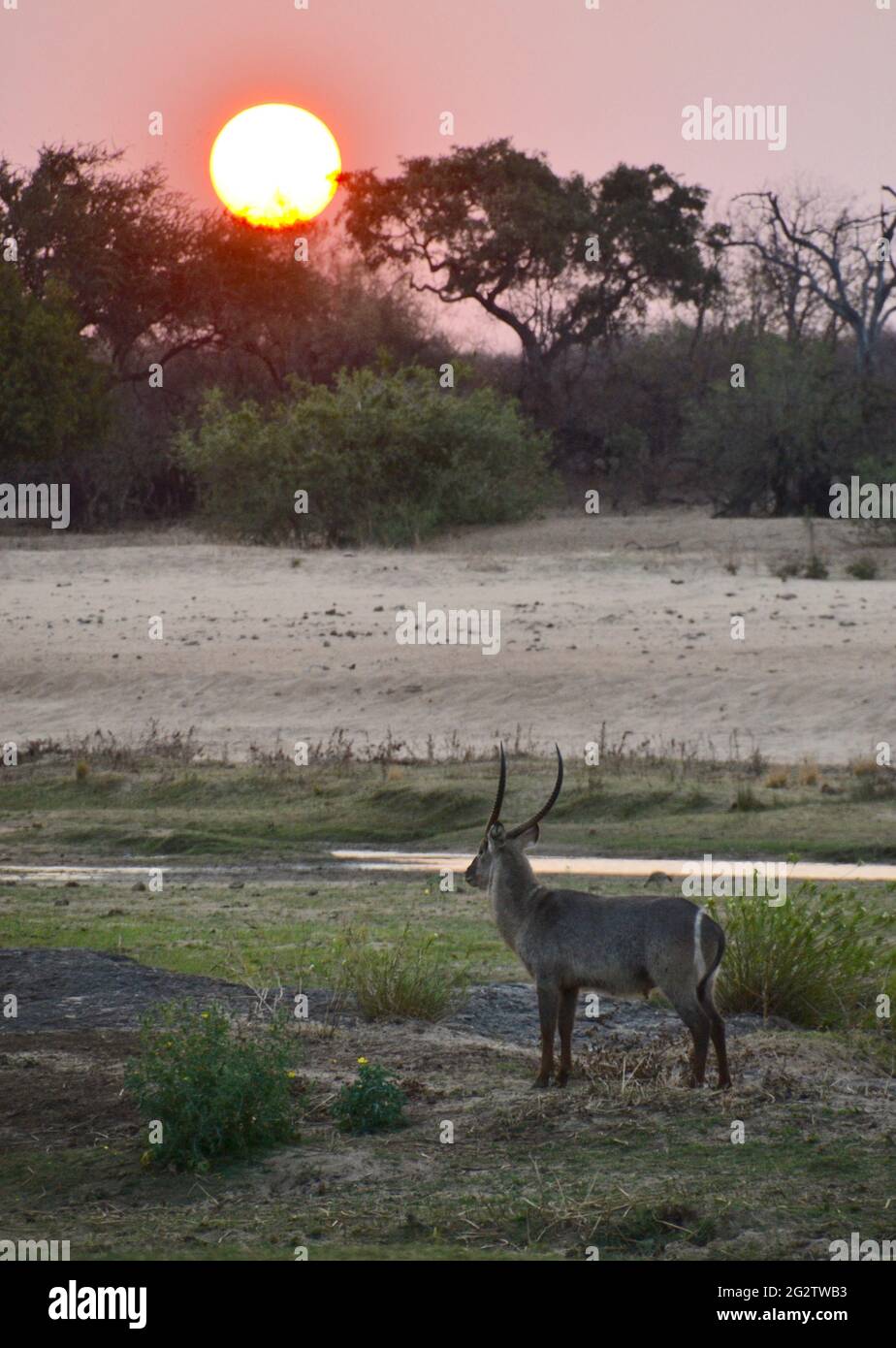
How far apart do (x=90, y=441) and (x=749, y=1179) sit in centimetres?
4204

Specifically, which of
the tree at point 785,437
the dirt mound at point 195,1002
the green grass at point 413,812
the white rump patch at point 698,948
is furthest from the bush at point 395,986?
the tree at point 785,437

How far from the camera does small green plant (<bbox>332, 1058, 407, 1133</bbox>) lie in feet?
24.0

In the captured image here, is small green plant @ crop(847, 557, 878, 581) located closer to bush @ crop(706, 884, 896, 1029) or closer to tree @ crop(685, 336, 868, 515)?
tree @ crop(685, 336, 868, 515)

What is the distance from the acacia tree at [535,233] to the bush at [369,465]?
11.1m

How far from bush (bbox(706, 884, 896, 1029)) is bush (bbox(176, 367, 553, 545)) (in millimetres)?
26328

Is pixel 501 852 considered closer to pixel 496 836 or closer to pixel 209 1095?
pixel 496 836

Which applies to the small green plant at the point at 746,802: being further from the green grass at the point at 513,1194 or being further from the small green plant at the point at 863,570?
the small green plant at the point at 863,570

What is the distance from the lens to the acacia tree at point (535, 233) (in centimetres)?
5144

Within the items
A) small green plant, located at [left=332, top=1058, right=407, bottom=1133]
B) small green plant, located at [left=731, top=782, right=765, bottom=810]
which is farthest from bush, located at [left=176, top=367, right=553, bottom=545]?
small green plant, located at [left=332, top=1058, right=407, bottom=1133]

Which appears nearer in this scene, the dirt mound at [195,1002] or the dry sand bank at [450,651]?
the dirt mound at [195,1002]

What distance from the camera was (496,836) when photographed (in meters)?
8.00

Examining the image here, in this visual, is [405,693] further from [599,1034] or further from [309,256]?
[309,256]

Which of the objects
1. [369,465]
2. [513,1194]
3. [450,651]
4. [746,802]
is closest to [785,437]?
[369,465]

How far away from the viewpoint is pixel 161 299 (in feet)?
171
